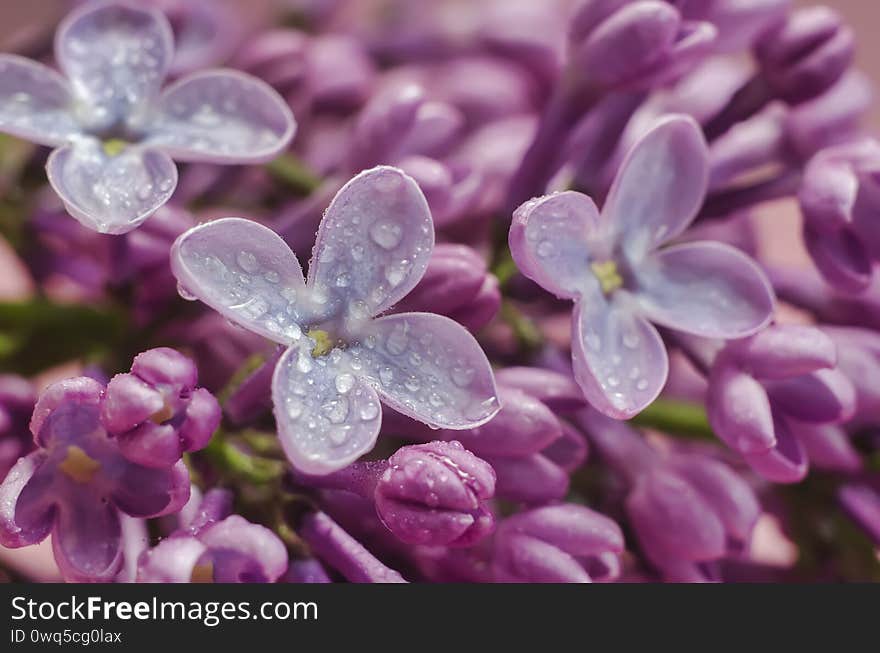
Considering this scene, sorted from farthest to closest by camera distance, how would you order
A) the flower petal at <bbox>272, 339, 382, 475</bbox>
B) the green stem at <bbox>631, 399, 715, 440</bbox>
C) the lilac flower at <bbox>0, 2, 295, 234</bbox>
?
1. the green stem at <bbox>631, 399, 715, 440</bbox>
2. the lilac flower at <bbox>0, 2, 295, 234</bbox>
3. the flower petal at <bbox>272, 339, 382, 475</bbox>

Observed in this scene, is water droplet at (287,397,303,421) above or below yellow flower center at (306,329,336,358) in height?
below

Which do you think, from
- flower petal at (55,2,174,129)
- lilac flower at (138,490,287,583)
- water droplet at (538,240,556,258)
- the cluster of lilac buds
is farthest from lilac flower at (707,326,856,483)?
flower petal at (55,2,174,129)

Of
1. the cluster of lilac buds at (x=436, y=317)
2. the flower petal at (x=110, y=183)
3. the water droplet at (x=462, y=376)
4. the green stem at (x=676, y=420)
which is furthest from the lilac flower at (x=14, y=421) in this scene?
the green stem at (x=676, y=420)

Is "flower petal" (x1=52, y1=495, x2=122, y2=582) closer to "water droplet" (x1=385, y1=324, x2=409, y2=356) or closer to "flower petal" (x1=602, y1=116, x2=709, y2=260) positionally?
"water droplet" (x1=385, y1=324, x2=409, y2=356)

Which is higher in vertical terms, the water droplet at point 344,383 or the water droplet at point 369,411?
the water droplet at point 369,411

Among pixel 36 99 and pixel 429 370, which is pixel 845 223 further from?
pixel 36 99

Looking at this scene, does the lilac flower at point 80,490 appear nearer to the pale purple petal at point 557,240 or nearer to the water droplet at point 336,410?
the water droplet at point 336,410

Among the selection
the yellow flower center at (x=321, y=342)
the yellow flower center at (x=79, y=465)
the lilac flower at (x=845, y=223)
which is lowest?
the yellow flower center at (x=79, y=465)
